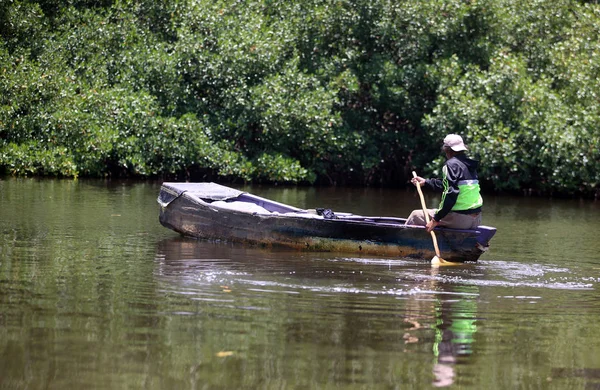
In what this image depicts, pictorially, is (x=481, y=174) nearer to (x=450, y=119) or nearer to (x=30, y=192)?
(x=450, y=119)

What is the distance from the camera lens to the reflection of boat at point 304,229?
12.4 m

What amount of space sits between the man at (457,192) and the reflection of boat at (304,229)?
0.18 m

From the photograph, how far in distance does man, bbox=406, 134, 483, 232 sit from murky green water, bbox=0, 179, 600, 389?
0.59 metres

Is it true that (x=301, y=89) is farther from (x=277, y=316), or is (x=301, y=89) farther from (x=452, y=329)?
(x=452, y=329)

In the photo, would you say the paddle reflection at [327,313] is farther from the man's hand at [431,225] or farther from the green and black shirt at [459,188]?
the green and black shirt at [459,188]

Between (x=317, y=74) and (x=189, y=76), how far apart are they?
12.1 feet

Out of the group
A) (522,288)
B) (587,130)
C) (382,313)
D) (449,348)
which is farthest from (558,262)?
(587,130)

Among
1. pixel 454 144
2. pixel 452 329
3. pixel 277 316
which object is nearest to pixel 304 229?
pixel 454 144

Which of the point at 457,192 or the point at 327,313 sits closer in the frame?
the point at 327,313

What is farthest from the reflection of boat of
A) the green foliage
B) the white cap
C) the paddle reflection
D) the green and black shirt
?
the green foliage

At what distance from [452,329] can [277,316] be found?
4.66 ft

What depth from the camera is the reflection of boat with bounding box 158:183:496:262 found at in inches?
488

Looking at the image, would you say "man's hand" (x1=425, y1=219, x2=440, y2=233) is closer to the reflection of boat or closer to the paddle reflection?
the reflection of boat

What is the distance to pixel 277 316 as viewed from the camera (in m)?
8.30
